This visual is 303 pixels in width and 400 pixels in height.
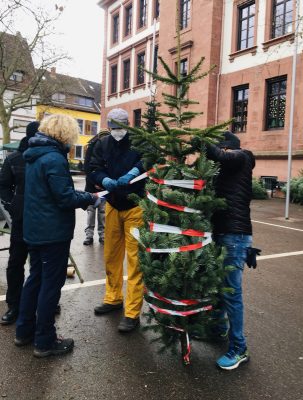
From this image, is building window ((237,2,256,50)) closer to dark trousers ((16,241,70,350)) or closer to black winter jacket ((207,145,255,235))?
black winter jacket ((207,145,255,235))

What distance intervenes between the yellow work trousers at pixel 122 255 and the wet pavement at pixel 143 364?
23 cm

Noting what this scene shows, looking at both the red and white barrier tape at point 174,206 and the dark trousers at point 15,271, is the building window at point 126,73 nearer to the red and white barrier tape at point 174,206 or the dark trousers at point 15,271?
the dark trousers at point 15,271

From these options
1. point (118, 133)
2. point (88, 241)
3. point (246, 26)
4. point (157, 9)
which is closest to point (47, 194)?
point (118, 133)

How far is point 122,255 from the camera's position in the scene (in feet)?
14.1

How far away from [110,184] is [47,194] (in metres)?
0.76

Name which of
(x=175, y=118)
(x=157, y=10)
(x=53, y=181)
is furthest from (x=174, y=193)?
(x=157, y=10)

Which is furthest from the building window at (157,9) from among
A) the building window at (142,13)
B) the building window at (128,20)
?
the building window at (128,20)

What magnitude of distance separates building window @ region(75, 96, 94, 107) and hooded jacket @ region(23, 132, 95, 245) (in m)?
56.4

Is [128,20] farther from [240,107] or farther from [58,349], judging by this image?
[58,349]

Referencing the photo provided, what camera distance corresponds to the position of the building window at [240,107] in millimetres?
21578

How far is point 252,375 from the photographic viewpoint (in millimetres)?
3092

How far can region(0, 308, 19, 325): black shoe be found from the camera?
3875 mm

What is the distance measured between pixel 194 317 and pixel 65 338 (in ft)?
4.11

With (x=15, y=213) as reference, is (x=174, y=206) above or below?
above
